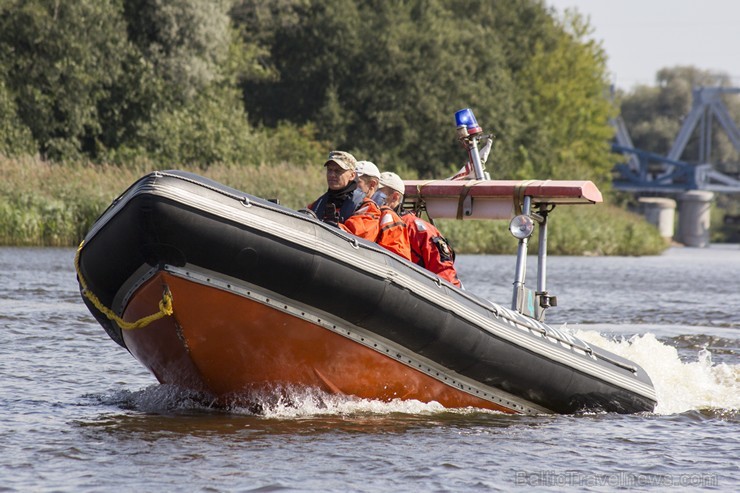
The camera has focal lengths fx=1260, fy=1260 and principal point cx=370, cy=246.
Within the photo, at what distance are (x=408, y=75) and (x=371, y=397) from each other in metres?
35.2

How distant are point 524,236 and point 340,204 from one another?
1241 mm

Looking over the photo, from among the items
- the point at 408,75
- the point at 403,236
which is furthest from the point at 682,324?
the point at 408,75

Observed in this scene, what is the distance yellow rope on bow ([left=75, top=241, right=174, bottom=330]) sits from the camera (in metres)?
7.08

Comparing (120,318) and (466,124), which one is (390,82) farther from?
(120,318)

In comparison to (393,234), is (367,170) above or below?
above

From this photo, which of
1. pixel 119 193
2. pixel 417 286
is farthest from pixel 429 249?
pixel 119 193

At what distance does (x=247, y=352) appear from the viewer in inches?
290

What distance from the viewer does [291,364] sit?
24.4 feet

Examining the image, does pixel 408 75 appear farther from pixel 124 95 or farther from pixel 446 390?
pixel 446 390

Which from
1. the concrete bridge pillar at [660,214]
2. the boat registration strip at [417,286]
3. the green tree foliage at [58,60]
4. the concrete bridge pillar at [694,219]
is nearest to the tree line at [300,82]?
the green tree foliage at [58,60]

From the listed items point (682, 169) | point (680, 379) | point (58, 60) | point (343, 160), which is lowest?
point (680, 379)

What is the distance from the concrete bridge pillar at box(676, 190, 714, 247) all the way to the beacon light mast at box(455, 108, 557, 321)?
5818cm

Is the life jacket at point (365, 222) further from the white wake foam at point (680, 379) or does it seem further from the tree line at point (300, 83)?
the tree line at point (300, 83)

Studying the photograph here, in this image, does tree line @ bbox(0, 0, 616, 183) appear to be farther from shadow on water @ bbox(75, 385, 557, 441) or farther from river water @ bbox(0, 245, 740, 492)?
shadow on water @ bbox(75, 385, 557, 441)
